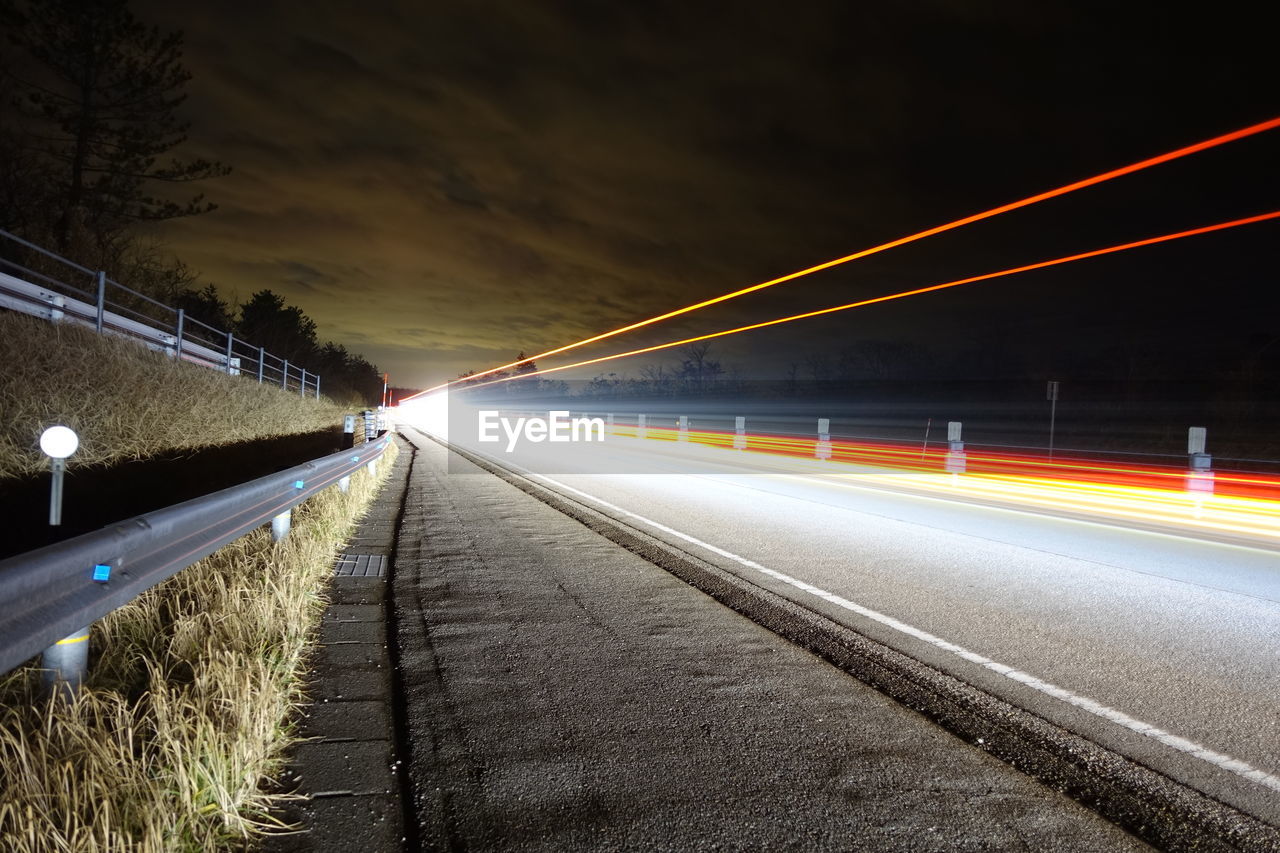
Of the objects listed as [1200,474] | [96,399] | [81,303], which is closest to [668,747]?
[96,399]

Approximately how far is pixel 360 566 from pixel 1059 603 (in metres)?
5.72

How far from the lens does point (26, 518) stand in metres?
6.05

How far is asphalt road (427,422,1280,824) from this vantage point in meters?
3.54

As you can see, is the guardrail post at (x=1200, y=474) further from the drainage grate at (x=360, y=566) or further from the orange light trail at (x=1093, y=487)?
the drainage grate at (x=360, y=566)

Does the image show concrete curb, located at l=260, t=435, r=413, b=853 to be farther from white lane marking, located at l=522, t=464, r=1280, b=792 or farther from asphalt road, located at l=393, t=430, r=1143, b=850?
white lane marking, located at l=522, t=464, r=1280, b=792

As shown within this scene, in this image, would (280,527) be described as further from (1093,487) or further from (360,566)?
(1093,487)

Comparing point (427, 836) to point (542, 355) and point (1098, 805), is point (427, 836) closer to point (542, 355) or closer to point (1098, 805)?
point (1098, 805)

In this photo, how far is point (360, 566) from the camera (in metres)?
6.42

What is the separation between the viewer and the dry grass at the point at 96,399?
6719 mm

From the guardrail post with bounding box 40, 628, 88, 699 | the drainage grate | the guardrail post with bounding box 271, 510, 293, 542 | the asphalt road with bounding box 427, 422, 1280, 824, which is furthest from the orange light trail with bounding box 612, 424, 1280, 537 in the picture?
the guardrail post with bounding box 40, 628, 88, 699

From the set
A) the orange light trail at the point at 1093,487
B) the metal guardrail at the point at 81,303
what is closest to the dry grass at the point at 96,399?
the metal guardrail at the point at 81,303

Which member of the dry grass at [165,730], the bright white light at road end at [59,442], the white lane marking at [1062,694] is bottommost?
the white lane marking at [1062,694]

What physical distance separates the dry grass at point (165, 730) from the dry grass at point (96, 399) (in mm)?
3277

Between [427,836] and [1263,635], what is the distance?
5676mm
